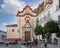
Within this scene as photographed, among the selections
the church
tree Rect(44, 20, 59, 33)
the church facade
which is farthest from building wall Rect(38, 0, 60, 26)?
the church facade

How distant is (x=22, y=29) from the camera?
2758 inches

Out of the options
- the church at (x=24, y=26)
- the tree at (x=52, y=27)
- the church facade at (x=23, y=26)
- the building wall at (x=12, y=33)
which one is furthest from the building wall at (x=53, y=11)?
the building wall at (x=12, y=33)

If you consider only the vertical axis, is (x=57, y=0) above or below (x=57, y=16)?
above

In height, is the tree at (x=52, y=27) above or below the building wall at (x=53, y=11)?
below

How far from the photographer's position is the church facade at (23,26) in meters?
69.1

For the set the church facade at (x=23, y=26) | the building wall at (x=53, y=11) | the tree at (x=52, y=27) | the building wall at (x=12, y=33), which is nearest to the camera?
the tree at (x=52, y=27)

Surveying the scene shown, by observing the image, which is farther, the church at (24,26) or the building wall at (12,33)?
the church at (24,26)

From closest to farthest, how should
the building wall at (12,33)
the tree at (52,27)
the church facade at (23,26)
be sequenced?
the tree at (52,27) < the building wall at (12,33) < the church facade at (23,26)

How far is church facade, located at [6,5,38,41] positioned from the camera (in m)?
69.1

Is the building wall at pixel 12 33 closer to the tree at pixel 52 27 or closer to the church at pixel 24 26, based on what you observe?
the church at pixel 24 26

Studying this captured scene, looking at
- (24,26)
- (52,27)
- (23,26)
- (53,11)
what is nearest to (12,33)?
(23,26)

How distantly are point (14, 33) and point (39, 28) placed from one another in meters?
21.0

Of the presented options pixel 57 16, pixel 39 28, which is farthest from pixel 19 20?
pixel 57 16

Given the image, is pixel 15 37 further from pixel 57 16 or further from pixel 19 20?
pixel 57 16
